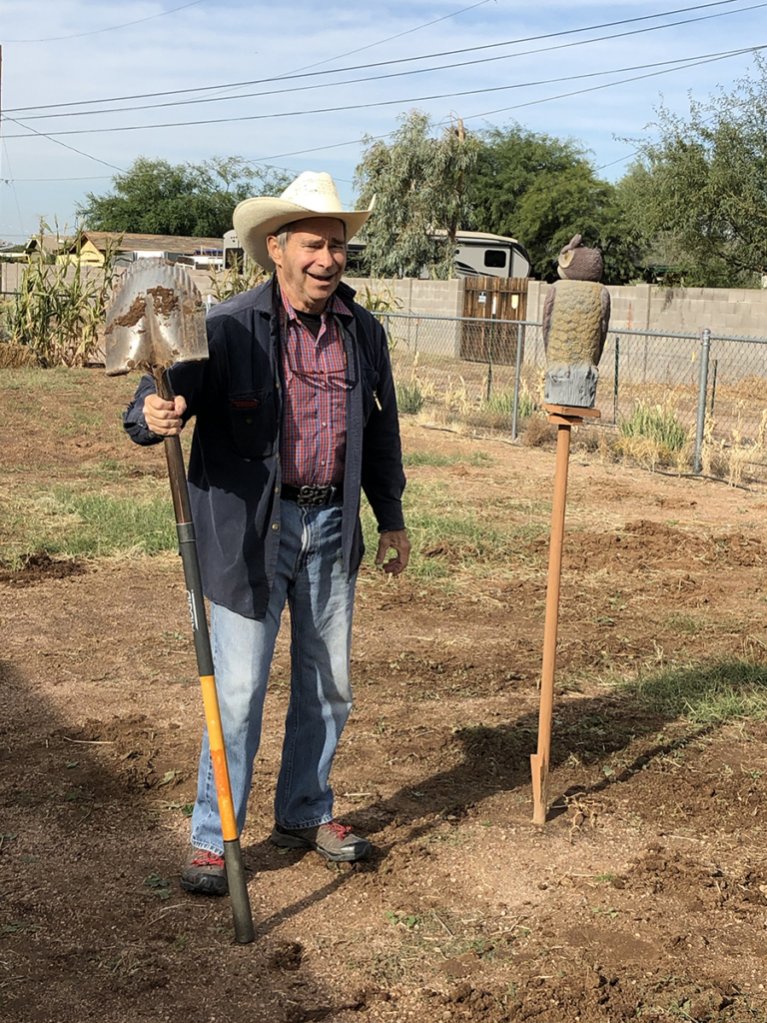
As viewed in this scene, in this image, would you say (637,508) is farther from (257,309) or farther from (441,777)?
(257,309)

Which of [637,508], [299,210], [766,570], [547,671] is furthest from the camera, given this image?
[637,508]

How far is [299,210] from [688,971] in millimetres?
2367

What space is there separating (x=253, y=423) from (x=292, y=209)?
0.62m

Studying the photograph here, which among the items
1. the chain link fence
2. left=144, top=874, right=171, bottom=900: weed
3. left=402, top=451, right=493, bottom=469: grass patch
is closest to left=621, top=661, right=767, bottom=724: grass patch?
left=144, top=874, right=171, bottom=900: weed

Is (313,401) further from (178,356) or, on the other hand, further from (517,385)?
(517,385)

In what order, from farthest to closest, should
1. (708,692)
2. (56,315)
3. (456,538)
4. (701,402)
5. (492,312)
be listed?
1. (492,312)
2. (56,315)
3. (701,402)
4. (456,538)
5. (708,692)

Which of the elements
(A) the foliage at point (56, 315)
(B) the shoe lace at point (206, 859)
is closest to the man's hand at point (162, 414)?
(B) the shoe lace at point (206, 859)

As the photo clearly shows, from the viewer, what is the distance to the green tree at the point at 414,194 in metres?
37.3

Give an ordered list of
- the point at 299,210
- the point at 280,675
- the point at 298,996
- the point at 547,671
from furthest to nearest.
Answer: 1. the point at 280,675
2. the point at 547,671
3. the point at 299,210
4. the point at 298,996

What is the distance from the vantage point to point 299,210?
3445mm

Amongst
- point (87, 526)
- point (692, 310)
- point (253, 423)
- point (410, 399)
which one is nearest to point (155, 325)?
point (253, 423)

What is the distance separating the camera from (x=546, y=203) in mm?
52000

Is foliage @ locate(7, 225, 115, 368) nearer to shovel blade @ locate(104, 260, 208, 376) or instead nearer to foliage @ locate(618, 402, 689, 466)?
foliage @ locate(618, 402, 689, 466)

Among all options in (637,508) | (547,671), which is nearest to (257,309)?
(547,671)
